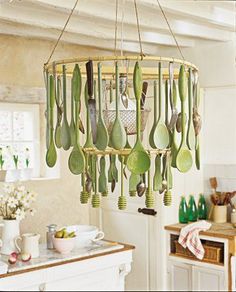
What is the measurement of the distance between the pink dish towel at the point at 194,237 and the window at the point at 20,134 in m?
1.14

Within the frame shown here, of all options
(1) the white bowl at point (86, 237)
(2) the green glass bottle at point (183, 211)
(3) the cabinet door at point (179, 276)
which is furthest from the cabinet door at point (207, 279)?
(1) the white bowl at point (86, 237)

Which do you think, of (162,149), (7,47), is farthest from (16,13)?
(162,149)

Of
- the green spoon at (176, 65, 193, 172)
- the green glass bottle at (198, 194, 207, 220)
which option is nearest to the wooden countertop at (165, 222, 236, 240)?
the green glass bottle at (198, 194, 207, 220)

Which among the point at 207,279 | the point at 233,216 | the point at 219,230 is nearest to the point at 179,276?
the point at 207,279

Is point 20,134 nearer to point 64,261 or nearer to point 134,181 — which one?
point 64,261

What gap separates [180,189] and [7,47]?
164 centimetres

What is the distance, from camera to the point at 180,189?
3.94 m

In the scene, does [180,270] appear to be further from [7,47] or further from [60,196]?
[7,47]

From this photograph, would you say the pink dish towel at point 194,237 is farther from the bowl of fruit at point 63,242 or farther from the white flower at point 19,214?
the white flower at point 19,214

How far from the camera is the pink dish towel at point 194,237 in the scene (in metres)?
3.62

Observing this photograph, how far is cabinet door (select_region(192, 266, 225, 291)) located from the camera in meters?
3.55

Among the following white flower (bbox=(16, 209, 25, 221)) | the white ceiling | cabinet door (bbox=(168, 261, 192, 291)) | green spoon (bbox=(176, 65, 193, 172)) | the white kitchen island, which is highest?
Answer: the white ceiling

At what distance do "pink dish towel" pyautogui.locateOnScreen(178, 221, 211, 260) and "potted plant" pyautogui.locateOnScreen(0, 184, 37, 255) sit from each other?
1182 mm

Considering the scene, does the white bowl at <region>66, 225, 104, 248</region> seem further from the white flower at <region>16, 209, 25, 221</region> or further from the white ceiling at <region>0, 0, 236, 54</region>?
the white ceiling at <region>0, 0, 236, 54</region>
